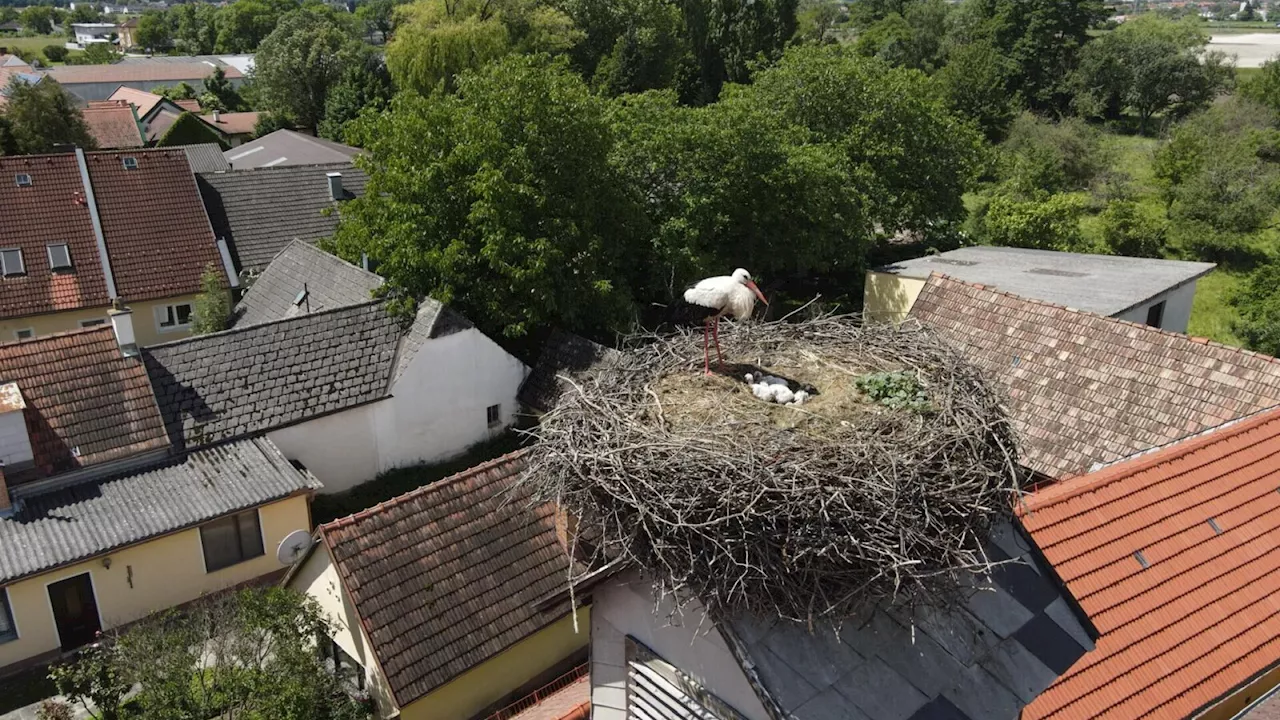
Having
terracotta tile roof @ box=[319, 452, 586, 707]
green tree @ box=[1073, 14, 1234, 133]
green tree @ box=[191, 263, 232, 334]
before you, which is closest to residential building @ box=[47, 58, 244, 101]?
green tree @ box=[191, 263, 232, 334]

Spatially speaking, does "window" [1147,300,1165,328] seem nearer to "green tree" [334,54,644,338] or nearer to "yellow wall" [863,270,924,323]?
"yellow wall" [863,270,924,323]

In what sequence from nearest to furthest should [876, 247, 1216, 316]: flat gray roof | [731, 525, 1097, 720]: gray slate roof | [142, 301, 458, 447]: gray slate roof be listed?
[731, 525, 1097, 720]: gray slate roof → [142, 301, 458, 447]: gray slate roof → [876, 247, 1216, 316]: flat gray roof

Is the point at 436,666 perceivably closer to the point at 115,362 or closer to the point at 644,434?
the point at 644,434

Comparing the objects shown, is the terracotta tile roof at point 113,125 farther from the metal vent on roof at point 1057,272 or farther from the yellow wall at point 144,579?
the metal vent on roof at point 1057,272

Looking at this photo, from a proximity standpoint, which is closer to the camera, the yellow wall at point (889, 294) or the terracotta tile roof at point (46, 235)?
the yellow wall at point (889, 294)

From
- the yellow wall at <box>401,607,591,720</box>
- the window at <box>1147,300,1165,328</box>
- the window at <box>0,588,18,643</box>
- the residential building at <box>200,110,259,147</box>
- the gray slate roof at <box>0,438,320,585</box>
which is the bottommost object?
the residential building at <box>200,110,259,147</box>

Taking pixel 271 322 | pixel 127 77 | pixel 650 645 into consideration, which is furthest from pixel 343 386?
pixel 127 77

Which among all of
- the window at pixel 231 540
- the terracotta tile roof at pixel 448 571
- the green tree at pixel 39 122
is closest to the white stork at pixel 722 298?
the terracotta tile roof at pixel 448 571
